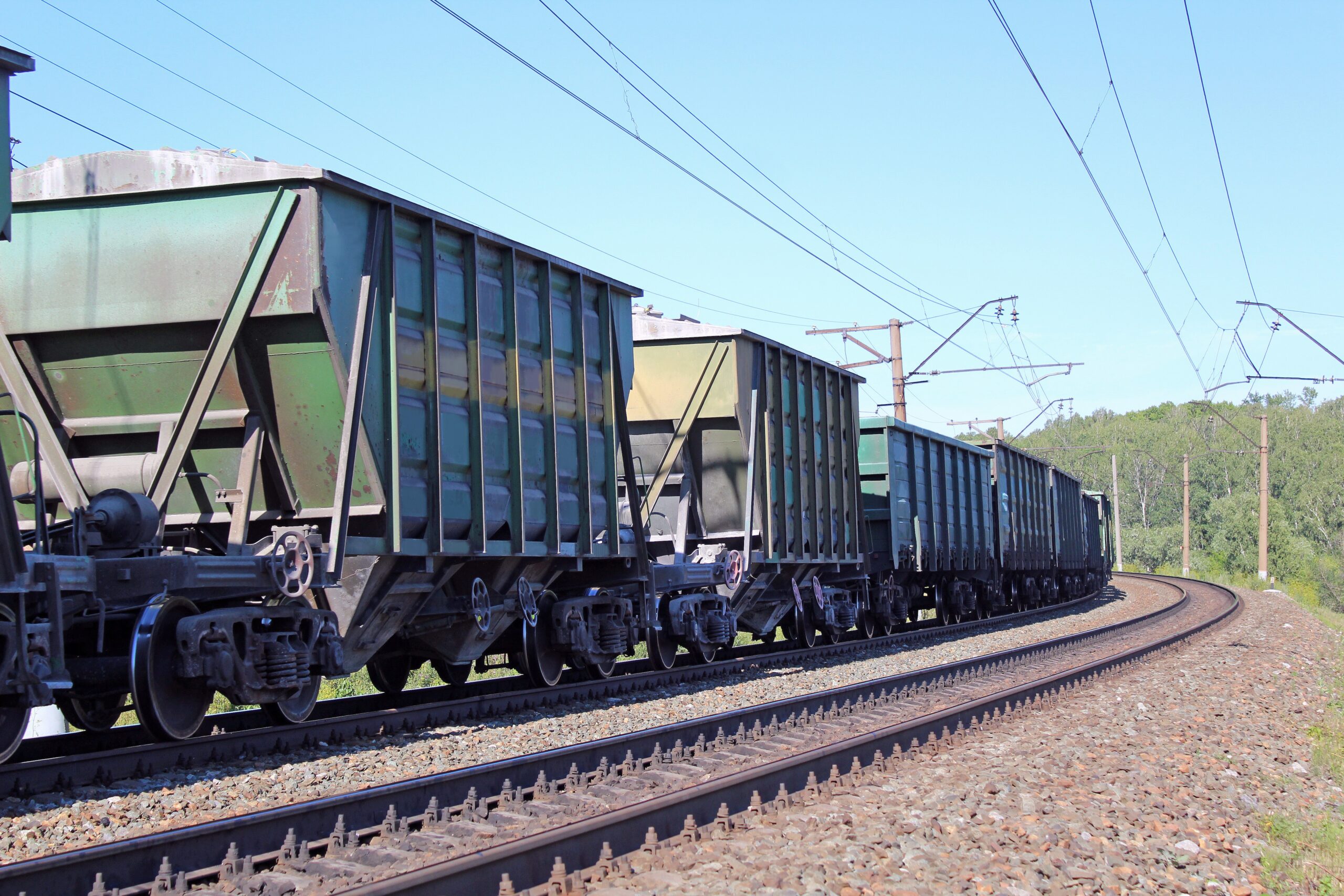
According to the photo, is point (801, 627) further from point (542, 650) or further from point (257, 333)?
point (257, 333)

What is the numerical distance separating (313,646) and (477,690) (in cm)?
339

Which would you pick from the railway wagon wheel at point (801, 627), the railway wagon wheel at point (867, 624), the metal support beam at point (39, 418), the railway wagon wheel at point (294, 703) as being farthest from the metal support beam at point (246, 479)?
the railway wagon wheel at point (867, 624)

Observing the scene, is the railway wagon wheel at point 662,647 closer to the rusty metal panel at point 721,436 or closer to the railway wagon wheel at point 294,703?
the rusty metal panel at point 721,436

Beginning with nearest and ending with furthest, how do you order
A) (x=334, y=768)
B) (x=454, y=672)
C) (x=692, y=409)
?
(x=334, y=768) → (x=454, y=672) → (x=692, y=409)

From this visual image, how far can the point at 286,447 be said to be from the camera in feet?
28.5

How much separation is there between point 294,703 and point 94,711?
1.34 metres

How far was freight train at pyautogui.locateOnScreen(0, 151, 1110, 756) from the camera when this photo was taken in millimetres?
7500

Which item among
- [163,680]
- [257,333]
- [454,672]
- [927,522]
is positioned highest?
[257,333]

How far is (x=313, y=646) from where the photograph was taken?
8438 millimetres

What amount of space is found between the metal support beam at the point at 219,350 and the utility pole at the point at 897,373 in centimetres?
2121

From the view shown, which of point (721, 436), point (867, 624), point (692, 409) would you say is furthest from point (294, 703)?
point (867, 624)

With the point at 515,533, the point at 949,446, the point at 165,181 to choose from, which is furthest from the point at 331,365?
the point at 949,446

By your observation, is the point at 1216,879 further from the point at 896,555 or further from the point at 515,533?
the point at 896,555

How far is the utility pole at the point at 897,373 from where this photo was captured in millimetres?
28344
